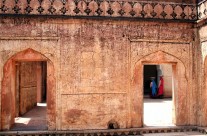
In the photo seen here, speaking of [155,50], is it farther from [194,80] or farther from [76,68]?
[76,68]

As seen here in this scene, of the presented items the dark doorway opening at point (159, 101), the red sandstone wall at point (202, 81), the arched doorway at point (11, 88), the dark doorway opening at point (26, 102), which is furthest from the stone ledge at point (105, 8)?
the dark doorway opening at point (159, 101)

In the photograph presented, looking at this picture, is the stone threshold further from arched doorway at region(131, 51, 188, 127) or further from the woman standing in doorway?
the woman standing in doorway

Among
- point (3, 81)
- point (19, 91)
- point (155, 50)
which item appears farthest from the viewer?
point (19, 91)

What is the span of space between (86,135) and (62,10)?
3.04 meters

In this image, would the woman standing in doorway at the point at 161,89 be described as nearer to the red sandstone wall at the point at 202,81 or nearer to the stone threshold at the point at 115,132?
the red sandstone wall at the point at 202,81

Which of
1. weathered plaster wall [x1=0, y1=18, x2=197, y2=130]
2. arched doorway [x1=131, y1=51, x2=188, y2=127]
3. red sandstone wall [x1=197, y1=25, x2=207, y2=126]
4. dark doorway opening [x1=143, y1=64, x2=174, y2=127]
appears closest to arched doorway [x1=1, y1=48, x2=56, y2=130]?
weathered plaster wall [x1=0, y1=18, x2=197, y2=130]

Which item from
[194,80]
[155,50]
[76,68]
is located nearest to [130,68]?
[155,50]

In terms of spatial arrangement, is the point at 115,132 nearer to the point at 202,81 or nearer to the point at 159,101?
the point at 202,81

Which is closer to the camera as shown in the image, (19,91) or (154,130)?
(154,130)

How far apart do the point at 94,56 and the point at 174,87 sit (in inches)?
90.5

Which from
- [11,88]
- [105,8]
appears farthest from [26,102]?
[105,8]

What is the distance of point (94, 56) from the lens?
20.6 feet

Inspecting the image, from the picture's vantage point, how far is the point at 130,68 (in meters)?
6.39

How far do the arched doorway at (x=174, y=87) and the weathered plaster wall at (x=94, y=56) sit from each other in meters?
0.03
